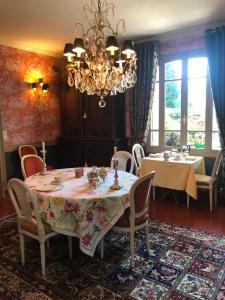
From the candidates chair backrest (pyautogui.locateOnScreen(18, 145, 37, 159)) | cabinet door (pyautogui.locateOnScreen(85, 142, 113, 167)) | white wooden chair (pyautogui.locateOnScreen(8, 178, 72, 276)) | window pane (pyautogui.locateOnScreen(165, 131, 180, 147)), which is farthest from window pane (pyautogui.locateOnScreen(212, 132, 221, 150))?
chair backrest (pyautogui.locateOnScreen(18, 145, 37, 159))

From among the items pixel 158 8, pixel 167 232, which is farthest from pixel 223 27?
pixel 167 232

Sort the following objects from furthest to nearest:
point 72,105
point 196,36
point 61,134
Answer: point 61,134
point 72,105
point 196,36

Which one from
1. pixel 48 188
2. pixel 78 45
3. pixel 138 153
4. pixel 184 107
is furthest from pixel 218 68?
pixel 48 188

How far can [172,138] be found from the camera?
4.89m

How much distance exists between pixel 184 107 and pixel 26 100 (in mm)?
3088

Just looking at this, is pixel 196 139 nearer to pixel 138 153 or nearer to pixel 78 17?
pixel 138 153

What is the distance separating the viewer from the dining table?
13.0 feet

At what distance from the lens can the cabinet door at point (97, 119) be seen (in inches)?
198

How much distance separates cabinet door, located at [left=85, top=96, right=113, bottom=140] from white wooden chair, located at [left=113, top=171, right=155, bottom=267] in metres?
2.58

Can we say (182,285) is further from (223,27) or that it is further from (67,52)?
(223,27)

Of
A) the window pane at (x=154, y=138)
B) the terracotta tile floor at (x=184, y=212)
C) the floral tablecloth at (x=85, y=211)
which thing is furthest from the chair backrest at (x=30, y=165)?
the window pane at (x=154, y=138)

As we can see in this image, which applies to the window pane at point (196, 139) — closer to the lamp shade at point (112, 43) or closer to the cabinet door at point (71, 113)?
the cabinet door at point (71, 113)

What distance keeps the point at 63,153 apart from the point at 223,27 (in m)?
3.91

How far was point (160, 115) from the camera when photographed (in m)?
4.96
